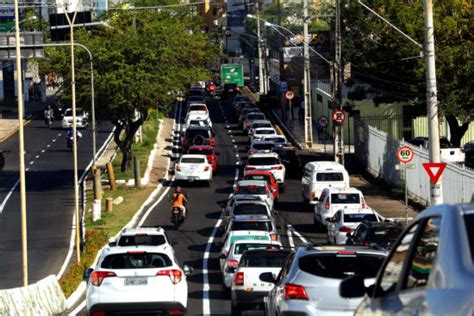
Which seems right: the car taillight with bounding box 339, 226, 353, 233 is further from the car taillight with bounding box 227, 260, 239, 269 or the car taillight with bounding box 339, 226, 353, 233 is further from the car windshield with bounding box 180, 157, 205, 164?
the car windshield with bounding box 180, 157, 205, 164

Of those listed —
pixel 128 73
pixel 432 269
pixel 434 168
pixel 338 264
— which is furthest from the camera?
pixel 128 73

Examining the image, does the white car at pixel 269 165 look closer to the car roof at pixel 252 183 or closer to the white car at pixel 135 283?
the car roof at pixel 252 183

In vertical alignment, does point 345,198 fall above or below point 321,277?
below

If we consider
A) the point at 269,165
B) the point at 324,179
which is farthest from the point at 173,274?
the point at 269,165

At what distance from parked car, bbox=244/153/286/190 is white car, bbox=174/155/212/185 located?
2158mm

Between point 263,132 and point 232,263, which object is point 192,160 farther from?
point 232,263

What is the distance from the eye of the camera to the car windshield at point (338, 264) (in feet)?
41.5

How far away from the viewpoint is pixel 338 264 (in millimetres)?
12789

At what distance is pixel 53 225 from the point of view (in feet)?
150

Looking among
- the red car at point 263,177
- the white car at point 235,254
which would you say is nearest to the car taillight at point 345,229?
the white car at point 235,254

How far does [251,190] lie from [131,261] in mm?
26793

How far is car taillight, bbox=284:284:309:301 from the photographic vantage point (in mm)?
12494

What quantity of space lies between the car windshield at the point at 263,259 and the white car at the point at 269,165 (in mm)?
31470

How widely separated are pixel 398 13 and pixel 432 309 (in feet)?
181
